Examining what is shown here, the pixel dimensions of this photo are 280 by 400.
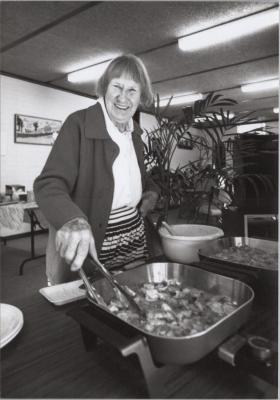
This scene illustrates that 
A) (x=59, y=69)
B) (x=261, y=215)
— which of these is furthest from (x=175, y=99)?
(x=261, y=215)

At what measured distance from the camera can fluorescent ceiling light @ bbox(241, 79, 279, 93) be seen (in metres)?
6.21

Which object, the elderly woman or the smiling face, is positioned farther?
the smiling face

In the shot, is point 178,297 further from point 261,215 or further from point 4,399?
point 261,215

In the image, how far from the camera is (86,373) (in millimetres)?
645

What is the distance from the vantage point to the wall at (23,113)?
555cm

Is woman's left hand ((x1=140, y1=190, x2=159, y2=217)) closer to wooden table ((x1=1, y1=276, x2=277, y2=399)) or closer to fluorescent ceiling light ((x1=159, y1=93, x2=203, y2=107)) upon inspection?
wooden table ((x1=1, y1=276, x2=277, y2=399))

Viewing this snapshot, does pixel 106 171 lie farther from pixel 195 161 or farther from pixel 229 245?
pixel 195 161

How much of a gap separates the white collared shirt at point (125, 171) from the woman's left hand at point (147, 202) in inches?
1.5

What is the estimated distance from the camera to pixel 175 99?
7.55m

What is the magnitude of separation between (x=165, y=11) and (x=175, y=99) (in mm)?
4311

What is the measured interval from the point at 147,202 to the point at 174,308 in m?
0.80

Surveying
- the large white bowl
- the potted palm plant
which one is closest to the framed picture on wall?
the potted palm plant

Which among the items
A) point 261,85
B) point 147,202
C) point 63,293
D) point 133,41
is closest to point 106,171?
point 147,202

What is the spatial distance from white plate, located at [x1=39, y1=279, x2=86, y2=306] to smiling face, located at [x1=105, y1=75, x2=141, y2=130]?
77 cm
